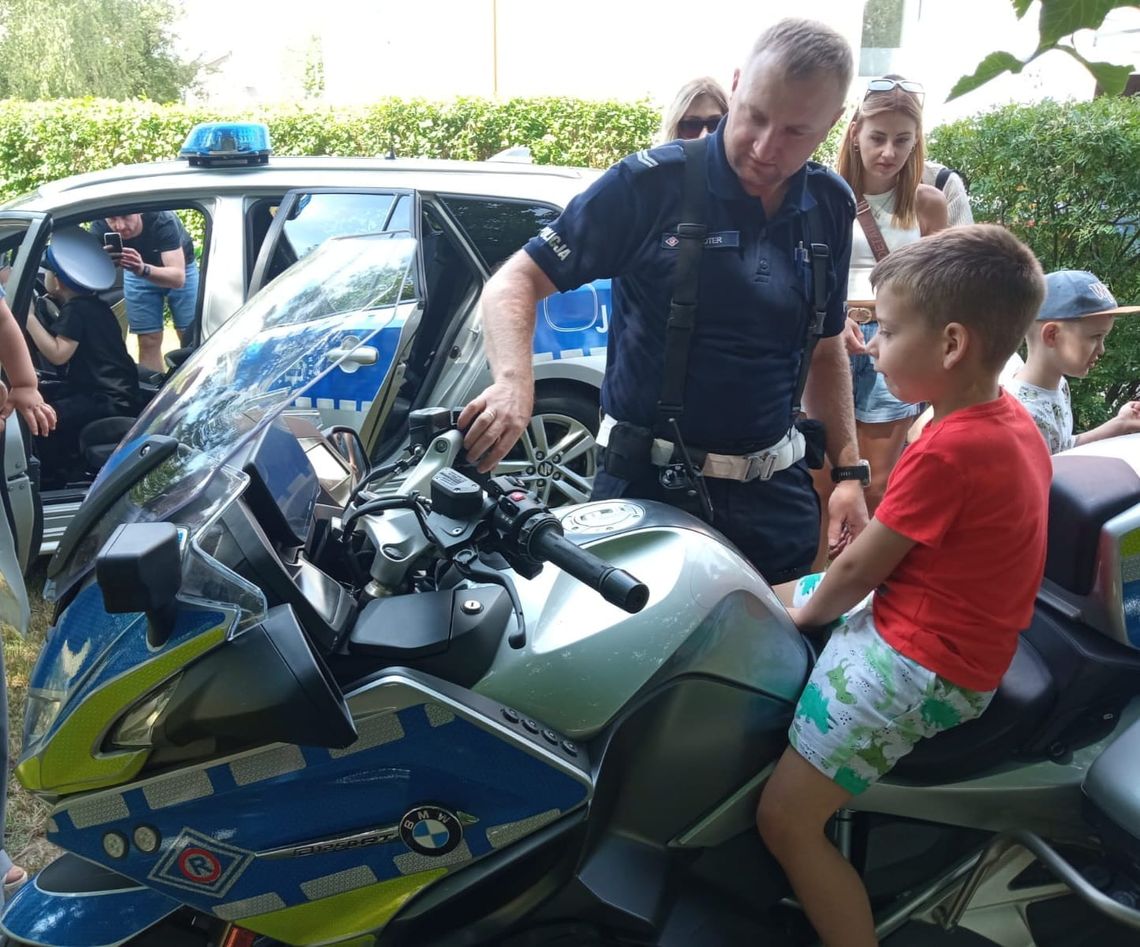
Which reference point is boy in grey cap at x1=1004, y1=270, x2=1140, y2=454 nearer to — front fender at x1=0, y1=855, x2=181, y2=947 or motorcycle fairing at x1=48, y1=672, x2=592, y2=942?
motorcycle fairing at x1=48, y1=672, x2=592, y2=942

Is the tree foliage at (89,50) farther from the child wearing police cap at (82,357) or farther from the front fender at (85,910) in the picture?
the front fender at (85,910)

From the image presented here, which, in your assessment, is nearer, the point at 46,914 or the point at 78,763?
the point at 78,763

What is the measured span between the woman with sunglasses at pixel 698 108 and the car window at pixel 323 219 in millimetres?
1211

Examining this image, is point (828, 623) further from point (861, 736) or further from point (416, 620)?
point (416, 620)

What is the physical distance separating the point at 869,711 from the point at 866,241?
2.42 metres

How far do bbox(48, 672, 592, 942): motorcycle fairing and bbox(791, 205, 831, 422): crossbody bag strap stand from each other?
1121 millimetres

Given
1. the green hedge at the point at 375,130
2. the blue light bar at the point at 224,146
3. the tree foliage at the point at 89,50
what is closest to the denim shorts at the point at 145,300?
the blue light bar at the point at 224,146

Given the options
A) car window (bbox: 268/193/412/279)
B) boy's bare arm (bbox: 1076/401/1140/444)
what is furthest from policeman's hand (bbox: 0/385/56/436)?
boy's bare arm (bbox: 1076/401/1140/444)

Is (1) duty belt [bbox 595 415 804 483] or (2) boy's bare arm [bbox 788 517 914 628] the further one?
(1) duty belt [bbox 595 415 804 483]

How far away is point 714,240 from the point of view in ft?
6.49

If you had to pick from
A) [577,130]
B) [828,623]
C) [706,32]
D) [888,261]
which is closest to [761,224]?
[888,261]

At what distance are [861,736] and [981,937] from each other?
0.46m

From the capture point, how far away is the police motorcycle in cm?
127

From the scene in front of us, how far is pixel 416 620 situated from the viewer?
54.0 inches
